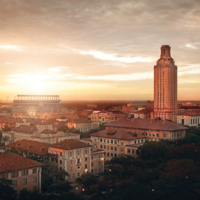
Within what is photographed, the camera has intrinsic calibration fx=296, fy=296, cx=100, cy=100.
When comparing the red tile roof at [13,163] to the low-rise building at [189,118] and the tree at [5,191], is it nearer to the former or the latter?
the tree at [5,191]

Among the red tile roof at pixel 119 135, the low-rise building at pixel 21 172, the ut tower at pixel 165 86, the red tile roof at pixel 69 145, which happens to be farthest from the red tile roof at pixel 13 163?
the ut tower at pixel 165 86

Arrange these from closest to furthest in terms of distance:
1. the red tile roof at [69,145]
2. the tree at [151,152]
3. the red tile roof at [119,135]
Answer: the red tile roof at [69,145], the tree at [151,152], the red tile roof at [119,135]

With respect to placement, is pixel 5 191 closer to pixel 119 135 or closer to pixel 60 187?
pixel 60 187

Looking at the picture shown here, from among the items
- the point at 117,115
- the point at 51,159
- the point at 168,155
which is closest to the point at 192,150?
the point at 168,155

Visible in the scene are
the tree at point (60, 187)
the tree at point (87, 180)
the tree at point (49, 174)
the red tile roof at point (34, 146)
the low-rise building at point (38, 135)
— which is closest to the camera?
the tree at point (60, 187)

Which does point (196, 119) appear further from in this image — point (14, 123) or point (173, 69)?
point (14, 123)

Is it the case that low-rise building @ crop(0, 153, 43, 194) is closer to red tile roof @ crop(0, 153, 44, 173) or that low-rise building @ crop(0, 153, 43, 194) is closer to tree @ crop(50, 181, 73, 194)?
red tile roof @ crop(0, 153, 44, 173)
